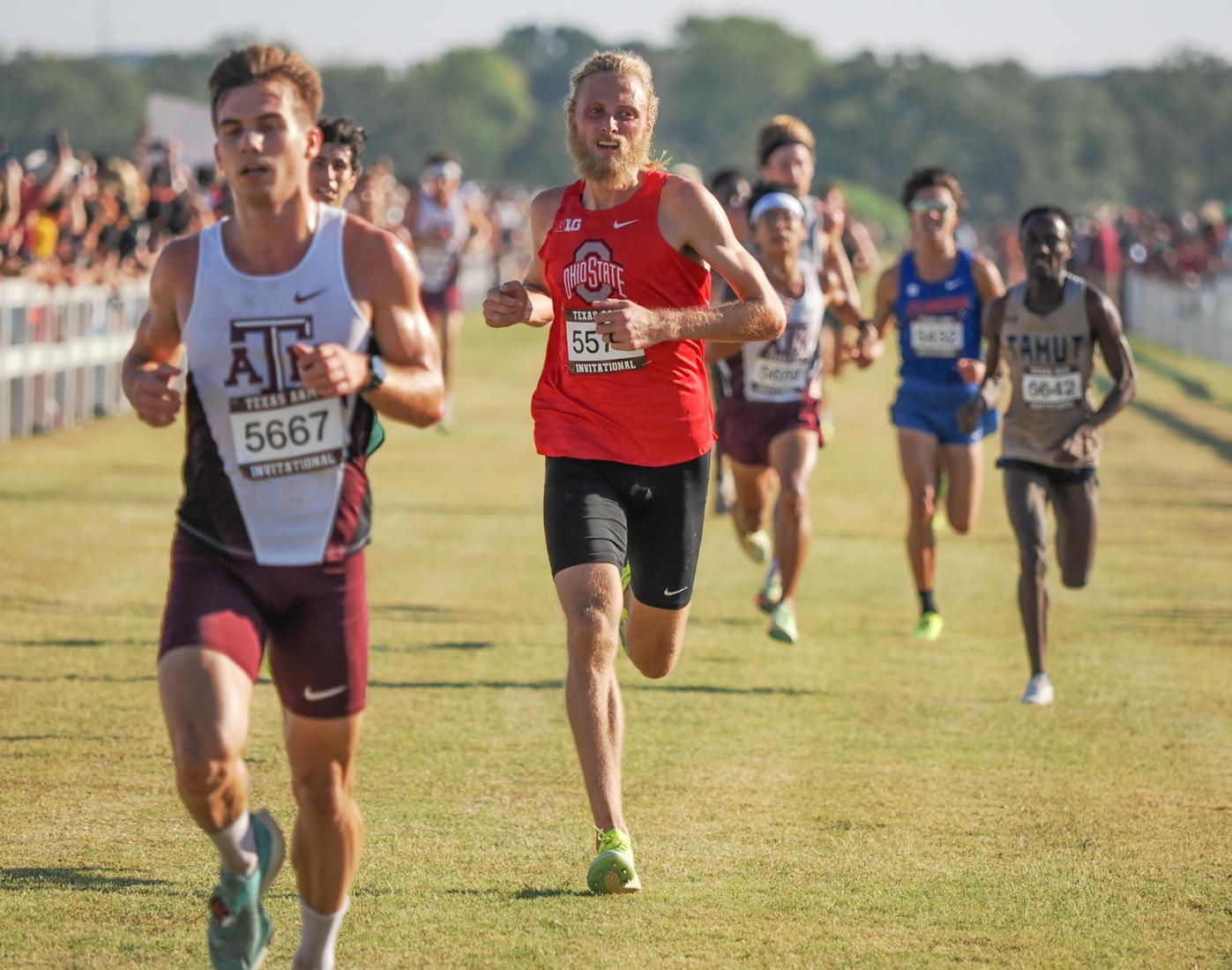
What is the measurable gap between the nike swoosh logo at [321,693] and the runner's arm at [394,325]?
25.3 inches

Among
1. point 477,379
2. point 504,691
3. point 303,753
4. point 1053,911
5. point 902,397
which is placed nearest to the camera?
point 303,753

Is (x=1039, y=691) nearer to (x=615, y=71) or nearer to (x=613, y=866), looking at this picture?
(x=613, y=866)

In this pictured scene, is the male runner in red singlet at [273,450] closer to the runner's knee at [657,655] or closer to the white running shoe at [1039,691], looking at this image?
the runner's knee at [657,655]

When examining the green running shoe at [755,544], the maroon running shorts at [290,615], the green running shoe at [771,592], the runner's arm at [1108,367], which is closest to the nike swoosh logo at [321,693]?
the maroon running shorts at [290,615]

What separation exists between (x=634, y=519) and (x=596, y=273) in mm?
780

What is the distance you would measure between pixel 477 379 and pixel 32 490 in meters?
13.7

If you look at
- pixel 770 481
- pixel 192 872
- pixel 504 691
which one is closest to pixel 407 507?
pixel 770 481

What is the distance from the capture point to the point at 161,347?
4.67 m

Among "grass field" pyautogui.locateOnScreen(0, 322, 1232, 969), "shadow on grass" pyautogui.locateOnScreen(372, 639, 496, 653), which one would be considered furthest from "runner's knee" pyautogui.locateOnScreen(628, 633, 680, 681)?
"shadow on grass" pyautogui.locateOnScreen(372, 639, 496, 653)

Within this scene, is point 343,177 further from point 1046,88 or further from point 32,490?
point 1046,88

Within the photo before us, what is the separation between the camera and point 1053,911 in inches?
221

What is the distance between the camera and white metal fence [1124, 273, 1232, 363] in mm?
29422

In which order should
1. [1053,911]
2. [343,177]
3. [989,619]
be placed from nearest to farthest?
1. [1053,911]
2. [343,177]
3. [989,619]

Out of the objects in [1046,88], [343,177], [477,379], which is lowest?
[477,379]
